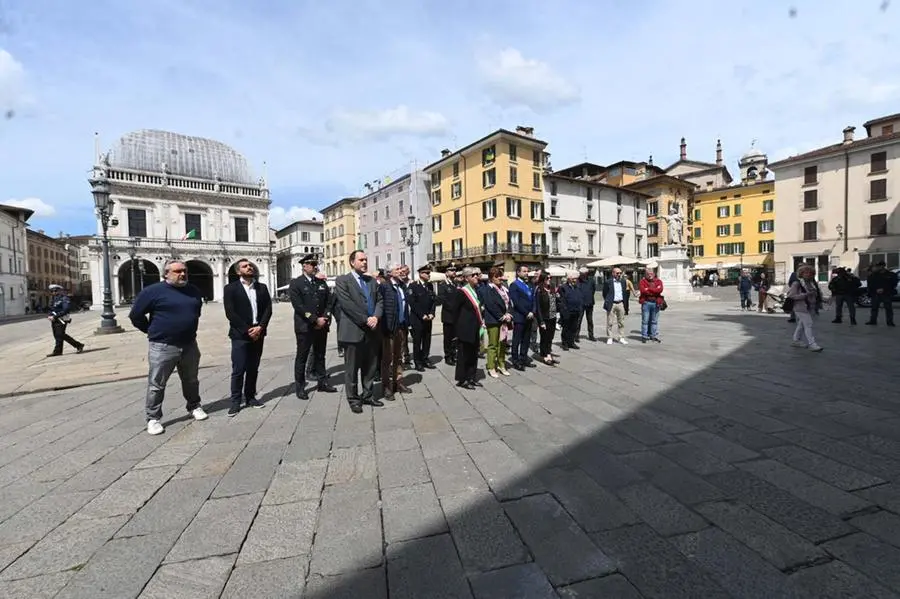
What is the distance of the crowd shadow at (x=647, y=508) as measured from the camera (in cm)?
216

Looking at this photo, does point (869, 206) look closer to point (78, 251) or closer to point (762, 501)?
point (762, 501)

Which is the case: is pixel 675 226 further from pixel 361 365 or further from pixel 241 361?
pixel 241 361

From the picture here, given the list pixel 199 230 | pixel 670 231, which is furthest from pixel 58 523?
pixel 199 230

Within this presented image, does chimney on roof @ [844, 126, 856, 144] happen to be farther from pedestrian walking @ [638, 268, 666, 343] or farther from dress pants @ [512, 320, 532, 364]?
dress pants @ [512, 320, 532, 364]

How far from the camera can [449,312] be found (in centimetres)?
654

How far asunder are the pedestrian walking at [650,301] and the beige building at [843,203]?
4004 centimetres

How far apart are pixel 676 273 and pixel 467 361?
22944 mm

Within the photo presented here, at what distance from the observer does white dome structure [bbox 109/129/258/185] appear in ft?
173

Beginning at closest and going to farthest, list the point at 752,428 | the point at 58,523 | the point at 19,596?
the point at 19,596 < the point at 58,523 < the point at 752,428

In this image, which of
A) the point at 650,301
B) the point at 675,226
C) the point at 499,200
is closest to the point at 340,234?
the point at 499,200

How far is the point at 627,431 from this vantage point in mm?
4242

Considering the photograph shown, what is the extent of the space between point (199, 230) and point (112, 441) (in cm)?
5716


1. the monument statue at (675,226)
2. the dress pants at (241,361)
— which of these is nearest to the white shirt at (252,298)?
the dress pants at (241,361)

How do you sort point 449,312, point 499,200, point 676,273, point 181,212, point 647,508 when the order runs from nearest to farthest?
1. point 647,508
2. point 449,312
3. point 676,273
4. point 499,200
5. point 181,212
